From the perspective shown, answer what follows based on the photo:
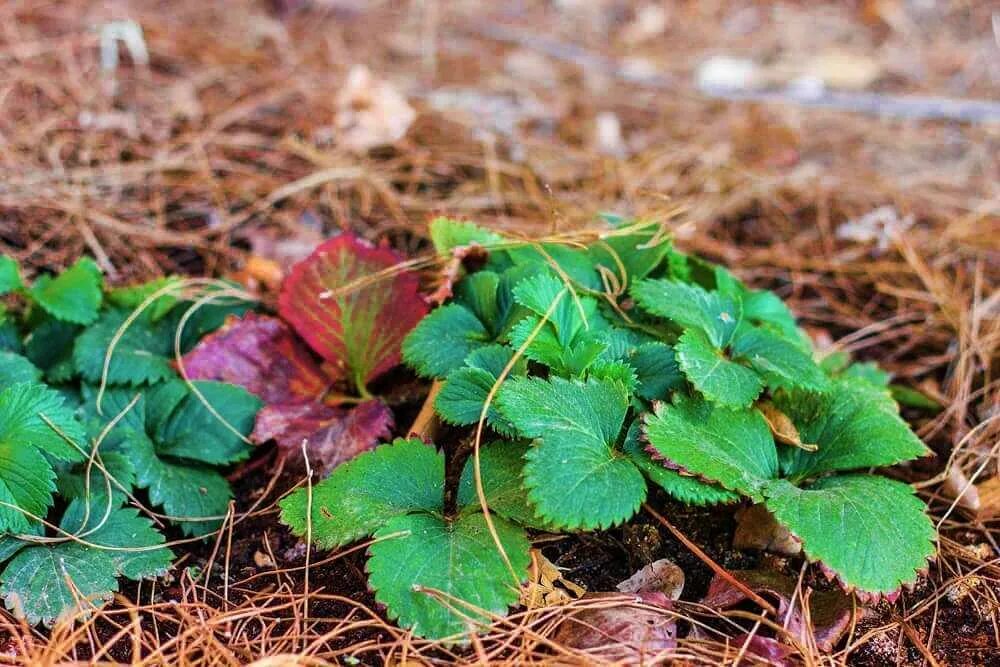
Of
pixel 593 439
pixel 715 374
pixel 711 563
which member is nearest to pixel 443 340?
pixel 593 439

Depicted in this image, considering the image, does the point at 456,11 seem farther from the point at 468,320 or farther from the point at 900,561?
the point at 900,561

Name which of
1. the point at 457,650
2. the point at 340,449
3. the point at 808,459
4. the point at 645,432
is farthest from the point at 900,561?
the point at 340,449

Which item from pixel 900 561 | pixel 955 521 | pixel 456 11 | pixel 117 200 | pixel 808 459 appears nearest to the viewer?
pixel 900 561

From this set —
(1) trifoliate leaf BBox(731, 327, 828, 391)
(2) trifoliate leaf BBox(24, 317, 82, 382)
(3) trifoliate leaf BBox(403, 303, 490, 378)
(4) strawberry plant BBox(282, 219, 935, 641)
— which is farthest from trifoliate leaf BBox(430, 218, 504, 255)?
(2) trifoliate leaf BBox(24, 317, 82, 382)

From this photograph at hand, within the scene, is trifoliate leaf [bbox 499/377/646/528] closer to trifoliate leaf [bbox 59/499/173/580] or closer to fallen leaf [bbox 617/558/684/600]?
fallen leaf [bbox 617/558/684/600]

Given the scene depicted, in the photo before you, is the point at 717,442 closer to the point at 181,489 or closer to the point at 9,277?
the point at 181,489
